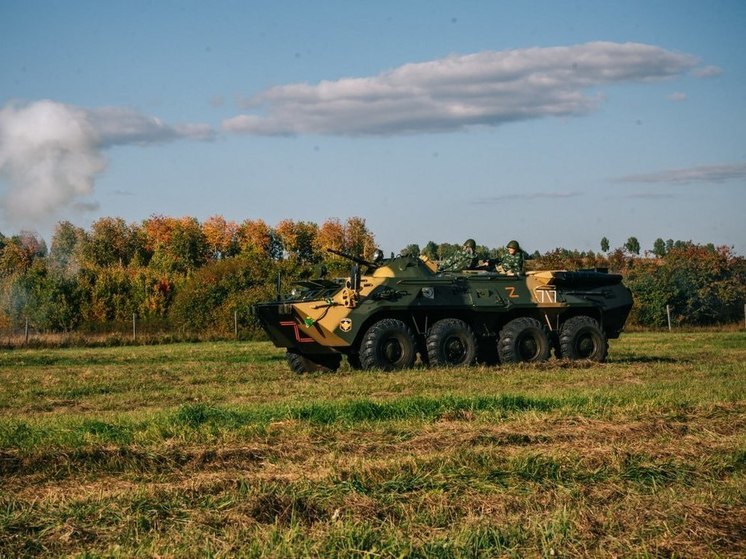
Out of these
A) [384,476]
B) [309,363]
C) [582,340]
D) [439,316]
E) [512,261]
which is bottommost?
[384,476]

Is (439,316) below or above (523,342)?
above

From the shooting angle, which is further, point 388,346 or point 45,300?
point 45,300

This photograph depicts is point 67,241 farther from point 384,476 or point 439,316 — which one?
point 384,476

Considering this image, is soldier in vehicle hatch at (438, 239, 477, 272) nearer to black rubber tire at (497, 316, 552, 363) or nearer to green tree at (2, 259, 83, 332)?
black rubber tire at (497, 316, 552, 363)

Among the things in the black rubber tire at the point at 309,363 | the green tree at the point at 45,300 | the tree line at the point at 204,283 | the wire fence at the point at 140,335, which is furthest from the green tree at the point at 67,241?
the black rubber tire at the point at 309,363

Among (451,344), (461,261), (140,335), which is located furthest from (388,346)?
(140,335)

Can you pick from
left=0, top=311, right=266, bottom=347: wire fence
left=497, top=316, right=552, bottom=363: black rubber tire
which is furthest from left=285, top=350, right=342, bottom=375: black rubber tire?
left=0, top=311, right=266, bottom=347: wire fence

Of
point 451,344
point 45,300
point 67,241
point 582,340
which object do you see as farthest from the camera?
point 67,241

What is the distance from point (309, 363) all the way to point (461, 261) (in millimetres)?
3634

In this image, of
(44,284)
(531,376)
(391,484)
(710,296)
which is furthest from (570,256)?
(391,484)

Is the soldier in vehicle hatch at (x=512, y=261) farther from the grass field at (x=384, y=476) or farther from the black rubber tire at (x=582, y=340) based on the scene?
the grass field at (x=384, y=476)

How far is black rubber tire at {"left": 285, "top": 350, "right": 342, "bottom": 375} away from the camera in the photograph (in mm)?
19781

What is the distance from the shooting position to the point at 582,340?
2047 cm

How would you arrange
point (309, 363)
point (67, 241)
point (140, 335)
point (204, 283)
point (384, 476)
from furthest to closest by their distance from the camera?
point (67, 241)
point (204, 283)
point (140, 335)
point (309, 363)
point (384, 476)
